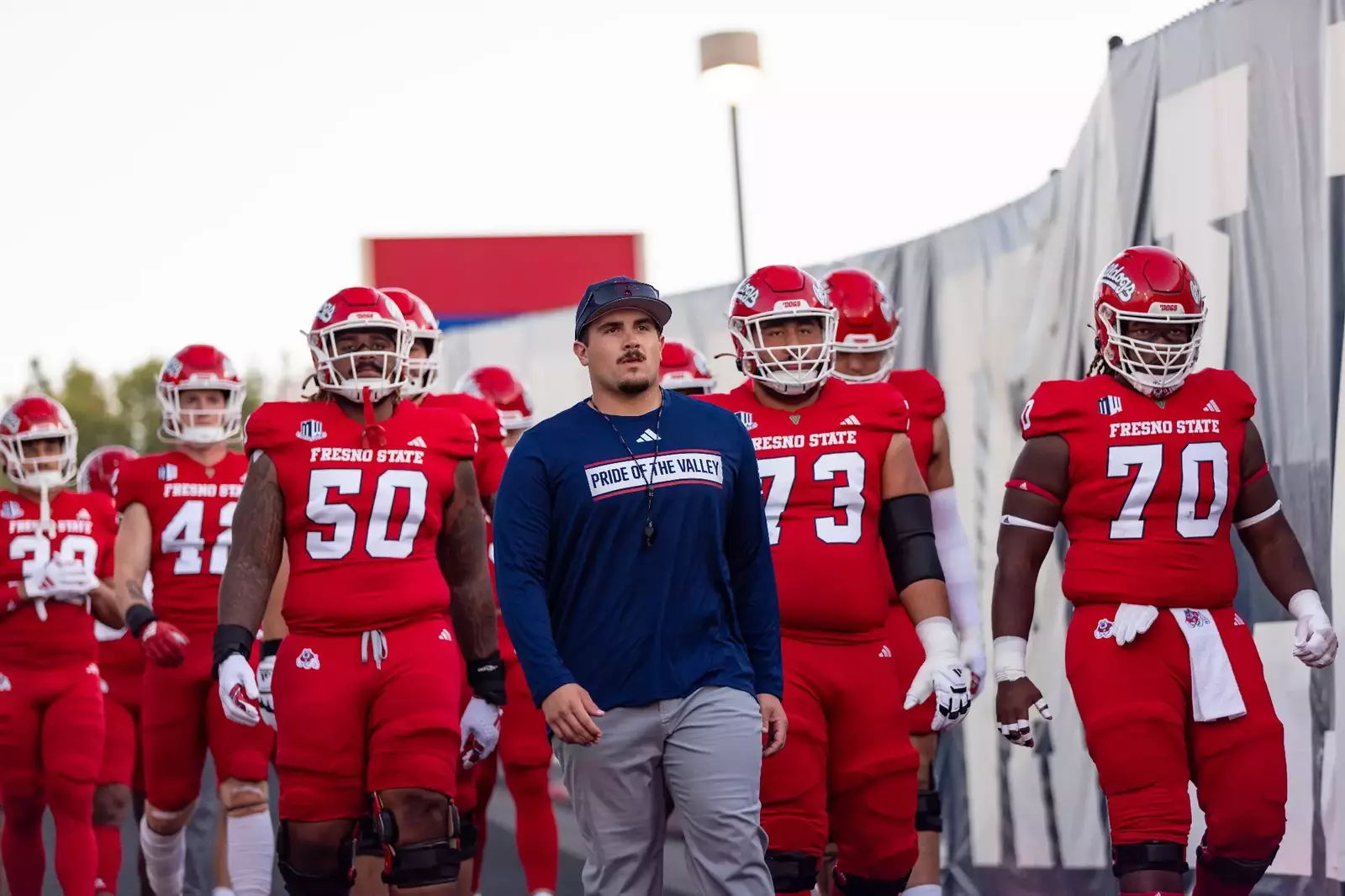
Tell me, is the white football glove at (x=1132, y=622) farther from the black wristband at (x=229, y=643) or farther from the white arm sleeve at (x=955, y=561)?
the black wristband at (x=229, y=643)

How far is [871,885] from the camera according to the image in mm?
5812

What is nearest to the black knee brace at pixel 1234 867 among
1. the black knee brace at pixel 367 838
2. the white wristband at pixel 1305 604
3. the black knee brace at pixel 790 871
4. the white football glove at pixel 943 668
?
the white wristband at pixel 1305 604

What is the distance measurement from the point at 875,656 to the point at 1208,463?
1.18m

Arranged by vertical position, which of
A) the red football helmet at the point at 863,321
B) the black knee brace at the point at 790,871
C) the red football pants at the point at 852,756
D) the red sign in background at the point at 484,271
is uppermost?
the red sign in background at the point at 484,271

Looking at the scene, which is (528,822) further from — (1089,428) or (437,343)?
(1089,428)

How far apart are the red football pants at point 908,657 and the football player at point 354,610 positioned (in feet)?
5.31

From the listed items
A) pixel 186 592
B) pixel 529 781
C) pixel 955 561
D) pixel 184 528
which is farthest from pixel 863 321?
pixel 186 592

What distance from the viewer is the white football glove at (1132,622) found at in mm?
5516

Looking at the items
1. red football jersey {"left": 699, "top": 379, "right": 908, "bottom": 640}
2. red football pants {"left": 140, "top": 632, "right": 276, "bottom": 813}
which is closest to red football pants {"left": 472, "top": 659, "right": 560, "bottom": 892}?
red football pants {"left": 140, "top": 632, "right": 276, "bottom": 813}

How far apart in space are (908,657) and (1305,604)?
4.82ft

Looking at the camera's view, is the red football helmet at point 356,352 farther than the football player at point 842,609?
Yes

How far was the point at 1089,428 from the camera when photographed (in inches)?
224

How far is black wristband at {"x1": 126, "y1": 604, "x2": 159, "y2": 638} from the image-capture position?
24.2 ft

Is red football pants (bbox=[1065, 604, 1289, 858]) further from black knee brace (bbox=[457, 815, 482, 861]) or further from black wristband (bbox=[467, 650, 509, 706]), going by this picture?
black knee brace (bbox=[457, 815, 482, 861])
